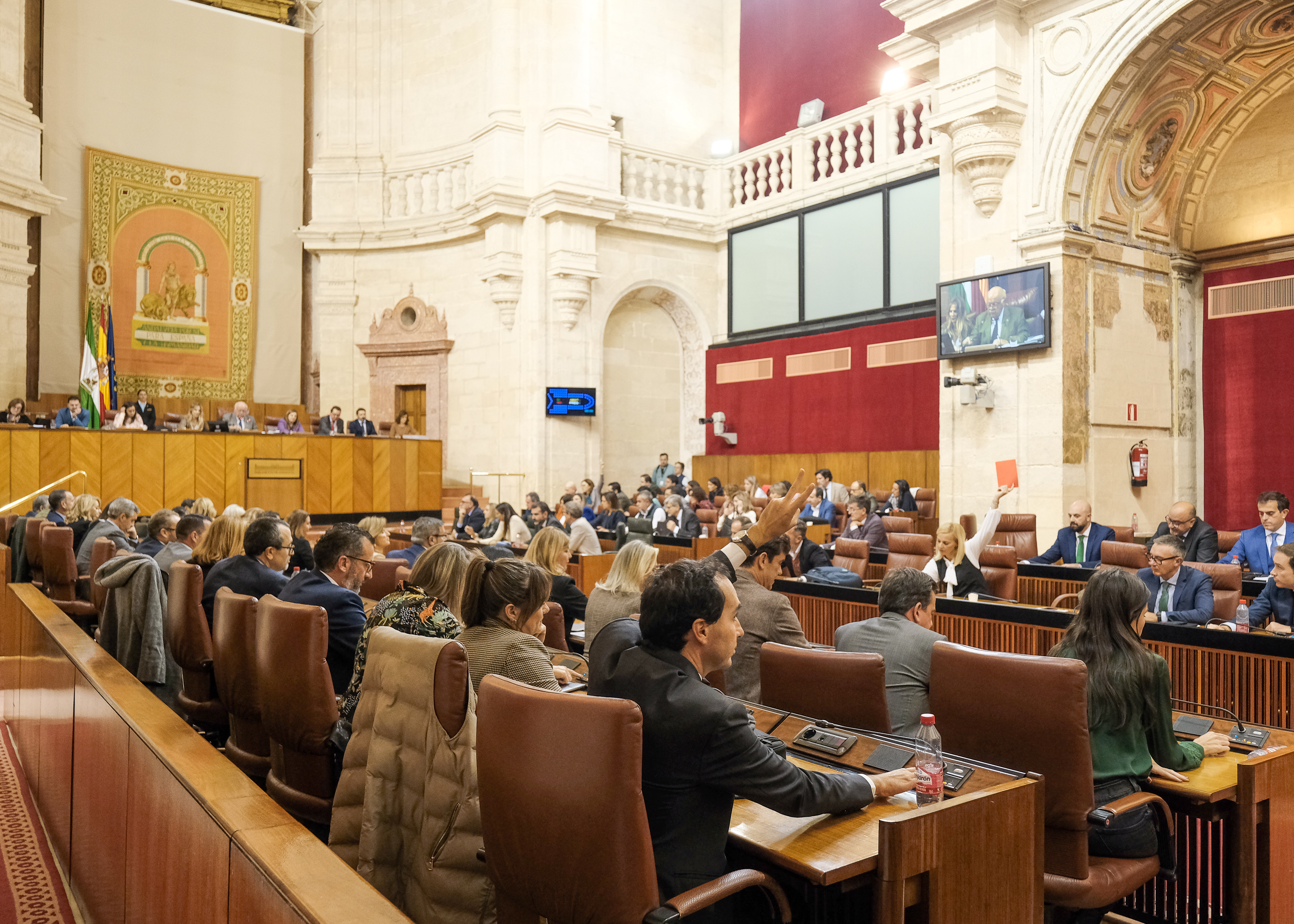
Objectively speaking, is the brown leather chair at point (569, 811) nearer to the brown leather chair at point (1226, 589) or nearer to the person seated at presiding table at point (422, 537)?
the brown leather chair at point (1226, 589)

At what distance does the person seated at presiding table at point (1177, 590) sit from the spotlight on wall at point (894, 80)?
347 inches

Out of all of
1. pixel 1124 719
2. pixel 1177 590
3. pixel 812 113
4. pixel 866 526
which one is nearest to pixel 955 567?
pixel 1177 590

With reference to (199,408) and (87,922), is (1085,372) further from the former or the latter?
(199,408)

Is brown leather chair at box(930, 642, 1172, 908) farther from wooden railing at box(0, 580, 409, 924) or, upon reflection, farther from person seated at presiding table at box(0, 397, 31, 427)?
person seated at presiding table at box(0, 397, 31, 427)

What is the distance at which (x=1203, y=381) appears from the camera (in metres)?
9.59

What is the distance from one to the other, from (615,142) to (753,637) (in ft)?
37.9

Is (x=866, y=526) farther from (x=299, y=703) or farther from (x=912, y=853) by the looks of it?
(x=912, y=853)

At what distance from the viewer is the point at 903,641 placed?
296 cm

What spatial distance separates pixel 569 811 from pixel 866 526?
6726 mm

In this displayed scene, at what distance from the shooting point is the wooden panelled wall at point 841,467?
11.2m

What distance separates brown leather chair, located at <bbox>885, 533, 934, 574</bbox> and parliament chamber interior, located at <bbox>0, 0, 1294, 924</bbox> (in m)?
0.03

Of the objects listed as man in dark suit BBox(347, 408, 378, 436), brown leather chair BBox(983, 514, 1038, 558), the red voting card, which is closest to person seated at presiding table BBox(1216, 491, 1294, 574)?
brown leather chair BBox(983, 514, 1038, 558)

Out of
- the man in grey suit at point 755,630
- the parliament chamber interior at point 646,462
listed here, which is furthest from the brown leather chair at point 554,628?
the man in grey suit at point 755,630

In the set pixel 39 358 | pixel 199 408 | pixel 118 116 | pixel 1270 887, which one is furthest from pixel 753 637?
pixel 118 116
